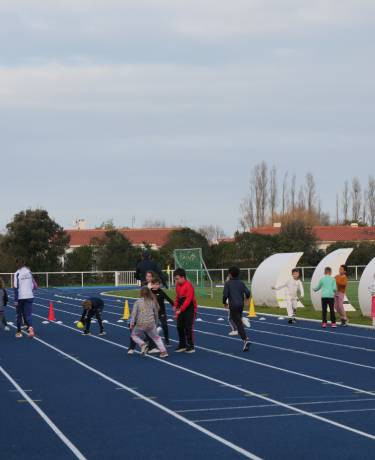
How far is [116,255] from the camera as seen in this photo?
7994cm

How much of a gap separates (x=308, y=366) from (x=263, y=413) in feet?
17.8

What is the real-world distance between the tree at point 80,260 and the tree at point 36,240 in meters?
1.03

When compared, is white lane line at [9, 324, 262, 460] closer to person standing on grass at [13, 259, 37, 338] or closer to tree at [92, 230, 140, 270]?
person standing on grass at [13, 259, 37, 338]

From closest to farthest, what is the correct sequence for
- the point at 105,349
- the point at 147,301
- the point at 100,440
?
the point at 100,440, the point at 147,301, the point at 105,349

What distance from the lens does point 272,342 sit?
901 inches

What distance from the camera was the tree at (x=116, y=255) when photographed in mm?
79562

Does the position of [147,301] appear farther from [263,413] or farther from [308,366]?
[263,413]

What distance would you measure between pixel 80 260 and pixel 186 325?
58.3 meters

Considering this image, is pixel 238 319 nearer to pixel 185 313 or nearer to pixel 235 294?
pixel 235 294

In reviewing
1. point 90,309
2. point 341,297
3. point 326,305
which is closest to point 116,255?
point 341,297

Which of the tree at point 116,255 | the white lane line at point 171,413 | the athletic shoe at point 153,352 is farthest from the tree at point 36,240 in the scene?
the white lane line at point 171,413

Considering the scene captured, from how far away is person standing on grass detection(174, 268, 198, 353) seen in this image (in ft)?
66.9

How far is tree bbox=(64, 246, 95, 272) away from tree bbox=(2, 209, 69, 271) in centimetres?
103

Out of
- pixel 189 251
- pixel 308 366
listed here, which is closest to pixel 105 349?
pixel 308 366
